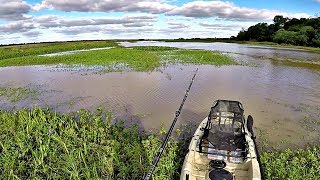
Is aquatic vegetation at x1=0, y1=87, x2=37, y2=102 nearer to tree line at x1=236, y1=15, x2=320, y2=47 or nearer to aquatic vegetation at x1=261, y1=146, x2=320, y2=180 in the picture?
aquatic vegetation at x1=261, y1=146, x2=320, y2=180

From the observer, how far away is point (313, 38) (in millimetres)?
56281

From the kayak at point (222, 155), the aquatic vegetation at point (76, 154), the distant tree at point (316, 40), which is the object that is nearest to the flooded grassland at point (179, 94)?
the aquatic vegetation at point (76, 154)

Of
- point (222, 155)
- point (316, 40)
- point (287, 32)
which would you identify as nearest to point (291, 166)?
point (222, 155)

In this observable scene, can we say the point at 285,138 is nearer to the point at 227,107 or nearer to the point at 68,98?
the point at 227,107

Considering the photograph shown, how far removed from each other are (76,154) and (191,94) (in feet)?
28.4

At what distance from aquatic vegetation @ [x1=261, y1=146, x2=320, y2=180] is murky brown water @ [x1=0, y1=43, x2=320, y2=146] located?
5.29ft

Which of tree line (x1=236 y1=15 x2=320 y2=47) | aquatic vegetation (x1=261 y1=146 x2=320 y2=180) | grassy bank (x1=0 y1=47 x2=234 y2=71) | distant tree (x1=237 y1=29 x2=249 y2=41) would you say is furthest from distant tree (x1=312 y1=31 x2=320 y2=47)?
aquatic vegetation (x1=261 y1=146 x2=320 y2=180)

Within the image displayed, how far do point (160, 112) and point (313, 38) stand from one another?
2118 inches

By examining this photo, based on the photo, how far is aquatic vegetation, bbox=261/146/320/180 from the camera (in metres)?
6.15

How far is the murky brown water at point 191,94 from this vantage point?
1053 centimetres

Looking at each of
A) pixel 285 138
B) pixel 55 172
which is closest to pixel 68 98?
pixel 55 172

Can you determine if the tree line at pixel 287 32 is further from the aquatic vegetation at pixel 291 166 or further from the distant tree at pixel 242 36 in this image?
the aquatic vegetation at pixel 291 166

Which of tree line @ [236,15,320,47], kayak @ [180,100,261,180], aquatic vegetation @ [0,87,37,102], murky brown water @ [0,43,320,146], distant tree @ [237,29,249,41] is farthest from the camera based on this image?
distant tree @ [237,29,249,41]

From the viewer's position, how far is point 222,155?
20.2 ft
